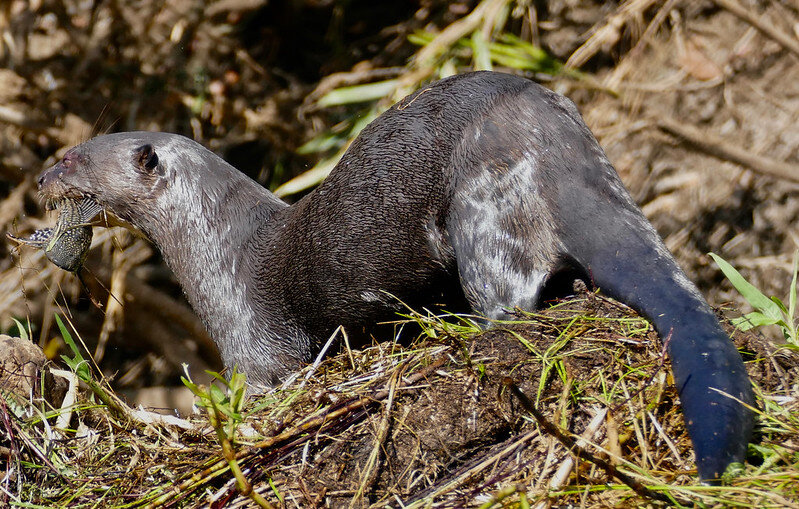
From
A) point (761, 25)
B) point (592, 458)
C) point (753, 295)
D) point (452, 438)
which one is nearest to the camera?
point (592, 458)

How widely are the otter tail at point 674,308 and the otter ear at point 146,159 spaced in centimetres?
129

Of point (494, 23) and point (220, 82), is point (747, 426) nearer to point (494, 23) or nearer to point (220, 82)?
point (494, 23)

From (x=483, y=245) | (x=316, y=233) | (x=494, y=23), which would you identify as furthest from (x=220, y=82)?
(x=483, y=245)

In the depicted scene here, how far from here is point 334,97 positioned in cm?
359

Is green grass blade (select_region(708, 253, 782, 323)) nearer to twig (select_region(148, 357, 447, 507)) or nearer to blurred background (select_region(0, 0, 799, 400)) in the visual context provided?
twig (select_region(148, 357, 447, 507))

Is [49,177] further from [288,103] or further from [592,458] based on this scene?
[592,458]

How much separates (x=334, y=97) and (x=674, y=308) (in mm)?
2220

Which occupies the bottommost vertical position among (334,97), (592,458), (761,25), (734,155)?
(734,155)

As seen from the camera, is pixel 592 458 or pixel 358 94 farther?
pixel 358 94

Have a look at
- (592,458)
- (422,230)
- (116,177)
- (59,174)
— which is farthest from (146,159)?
(592,458)

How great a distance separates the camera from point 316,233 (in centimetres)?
239

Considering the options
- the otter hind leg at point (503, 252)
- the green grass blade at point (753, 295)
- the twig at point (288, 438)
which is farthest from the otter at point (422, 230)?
the twig at point (288, 438)

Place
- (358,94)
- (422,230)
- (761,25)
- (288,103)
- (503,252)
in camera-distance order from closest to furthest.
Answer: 1. (503,252)
2. (422,230)
3. (761,25)
4. (358,94)
5. (288,103)

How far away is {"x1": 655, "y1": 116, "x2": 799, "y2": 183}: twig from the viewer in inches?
122
